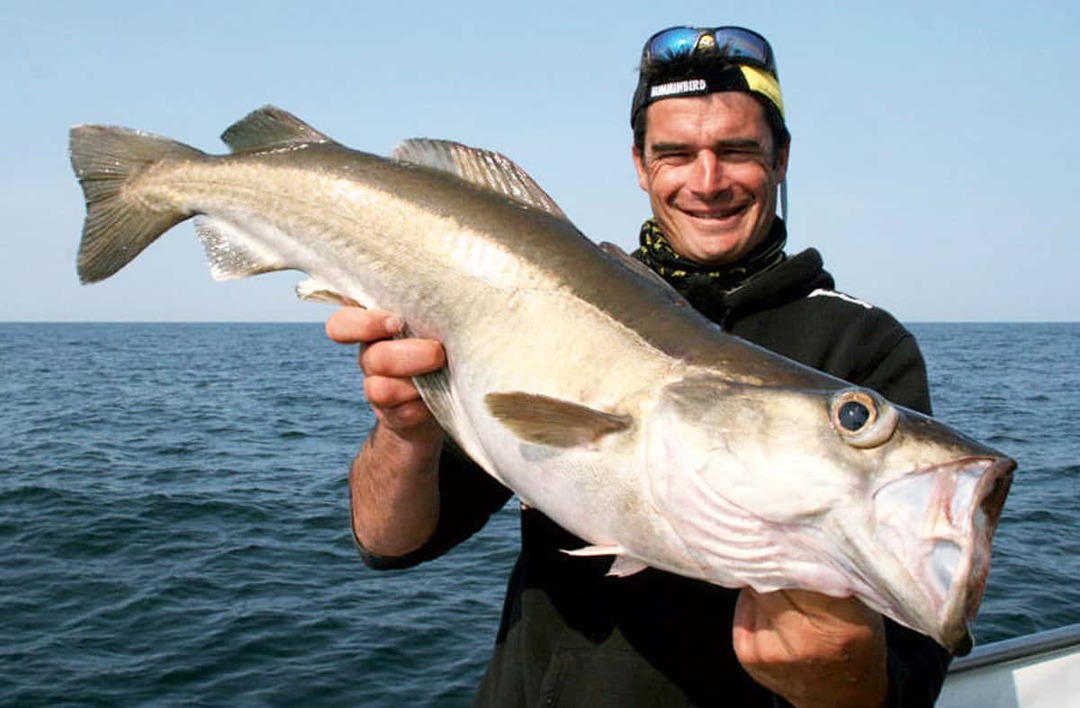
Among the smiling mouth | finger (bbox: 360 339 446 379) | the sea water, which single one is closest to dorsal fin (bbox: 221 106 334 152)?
finger (bbox: 360 339 446 379)

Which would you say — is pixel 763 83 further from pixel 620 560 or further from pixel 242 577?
pixel 242 577

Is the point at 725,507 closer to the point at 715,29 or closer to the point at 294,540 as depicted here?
the point at 715,29

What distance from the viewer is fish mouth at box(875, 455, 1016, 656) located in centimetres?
190

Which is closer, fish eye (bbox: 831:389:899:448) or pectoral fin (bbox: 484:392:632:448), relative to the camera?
fish eye (bbox: 831:389:899:448)

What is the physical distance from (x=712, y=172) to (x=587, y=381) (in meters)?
1.18

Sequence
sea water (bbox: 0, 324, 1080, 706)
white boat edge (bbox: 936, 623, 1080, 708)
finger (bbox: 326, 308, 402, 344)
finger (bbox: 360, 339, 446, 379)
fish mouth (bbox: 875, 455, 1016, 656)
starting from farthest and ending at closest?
sea water (bbox: 0, 324, 1080, 706) < white boat edge (bbox: 936, 623, 1080, 708) < finger (bbox: 326, 308, 402, 344) < finger (bbox: 360, 339, 446, 379) < fish mouth (bbox: 875, 455, 1016, 656)

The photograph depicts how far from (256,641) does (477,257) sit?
325 inches

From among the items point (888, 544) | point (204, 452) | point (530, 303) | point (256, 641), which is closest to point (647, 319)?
point (530, 303)

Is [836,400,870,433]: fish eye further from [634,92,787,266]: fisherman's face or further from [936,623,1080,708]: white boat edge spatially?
[936,623,1080,708]: white boat edge

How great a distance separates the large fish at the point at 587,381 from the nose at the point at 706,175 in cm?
67

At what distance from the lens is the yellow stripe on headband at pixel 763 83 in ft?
11.2

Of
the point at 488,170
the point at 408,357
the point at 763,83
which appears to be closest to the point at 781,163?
the point at 763,83

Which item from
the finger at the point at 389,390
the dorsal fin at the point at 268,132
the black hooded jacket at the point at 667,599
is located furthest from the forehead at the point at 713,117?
the finger at the point at 389,390

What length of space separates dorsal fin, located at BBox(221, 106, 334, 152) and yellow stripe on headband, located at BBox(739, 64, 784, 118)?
151 centimetres
